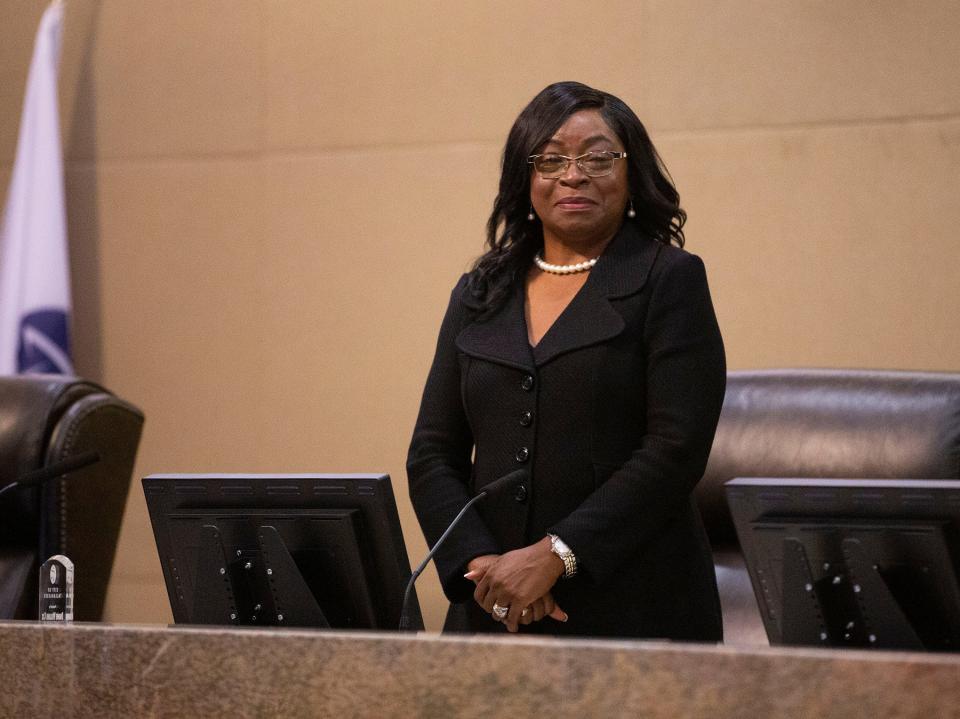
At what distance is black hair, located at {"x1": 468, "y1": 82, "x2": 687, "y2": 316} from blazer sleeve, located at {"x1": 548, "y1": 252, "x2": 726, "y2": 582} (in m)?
0.13

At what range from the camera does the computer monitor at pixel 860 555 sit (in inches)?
52.6

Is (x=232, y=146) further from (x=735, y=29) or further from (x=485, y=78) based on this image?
(x=735, y=29)

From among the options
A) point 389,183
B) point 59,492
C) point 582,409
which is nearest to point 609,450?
point 582,409

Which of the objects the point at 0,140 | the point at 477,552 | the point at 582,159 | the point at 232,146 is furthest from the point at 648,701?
the point at 0,140

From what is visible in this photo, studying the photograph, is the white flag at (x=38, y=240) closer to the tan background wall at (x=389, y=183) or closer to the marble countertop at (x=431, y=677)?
the tan background wall at (x=389, y=183)

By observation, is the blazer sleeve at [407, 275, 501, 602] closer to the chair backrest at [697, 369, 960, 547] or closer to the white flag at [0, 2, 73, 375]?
the chair backrest at [697, 369, 960, 547]

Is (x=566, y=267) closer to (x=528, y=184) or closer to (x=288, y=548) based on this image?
(x=528, y=184)

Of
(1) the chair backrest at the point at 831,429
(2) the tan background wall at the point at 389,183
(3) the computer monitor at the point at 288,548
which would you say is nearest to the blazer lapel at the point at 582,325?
(3) the computer monitor at the point at 288,548

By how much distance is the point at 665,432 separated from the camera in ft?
5.90

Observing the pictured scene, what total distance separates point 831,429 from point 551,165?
0.82 meters

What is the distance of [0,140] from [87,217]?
43 cm

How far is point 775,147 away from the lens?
11.0 feet

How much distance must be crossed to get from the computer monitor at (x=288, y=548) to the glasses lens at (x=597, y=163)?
0.62 m

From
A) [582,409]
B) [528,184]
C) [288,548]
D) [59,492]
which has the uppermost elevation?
[528,184]
